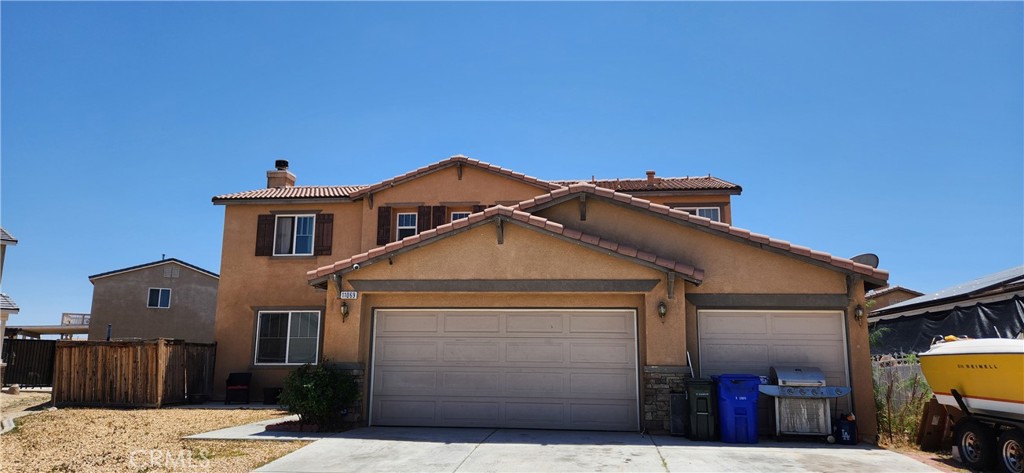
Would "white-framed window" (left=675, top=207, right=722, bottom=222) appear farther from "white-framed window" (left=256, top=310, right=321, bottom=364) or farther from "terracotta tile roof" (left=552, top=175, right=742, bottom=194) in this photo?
"white-framed window" (left=256, top=310, right=321, bottom=364)

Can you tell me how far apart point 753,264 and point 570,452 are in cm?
493

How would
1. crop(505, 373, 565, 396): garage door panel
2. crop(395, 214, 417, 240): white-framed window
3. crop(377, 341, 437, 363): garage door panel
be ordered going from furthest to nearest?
crop(395, 214, 417, 240): white-framed window
crop(377, 341, 437, 363): garage door panel
crop(505, 373, 565, 396): garage door panel

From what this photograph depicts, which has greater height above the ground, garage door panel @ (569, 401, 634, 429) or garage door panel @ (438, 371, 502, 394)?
garage door panel @ (438, 371, 502, 394)

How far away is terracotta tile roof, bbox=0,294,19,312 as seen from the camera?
16.2 metres

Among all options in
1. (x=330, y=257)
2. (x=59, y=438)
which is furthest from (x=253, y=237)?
(x=59, y=438)

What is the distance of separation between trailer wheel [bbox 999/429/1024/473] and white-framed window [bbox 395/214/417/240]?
1401cm

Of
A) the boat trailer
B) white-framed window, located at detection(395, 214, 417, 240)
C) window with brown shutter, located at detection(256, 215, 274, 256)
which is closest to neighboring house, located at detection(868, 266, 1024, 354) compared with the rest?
the boat trailer

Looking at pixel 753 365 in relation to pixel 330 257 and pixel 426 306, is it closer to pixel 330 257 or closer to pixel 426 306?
pixel 426 306

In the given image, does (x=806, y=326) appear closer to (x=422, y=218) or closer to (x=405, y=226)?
(x=422, y=218)

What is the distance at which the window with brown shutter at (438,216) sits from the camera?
18.8m

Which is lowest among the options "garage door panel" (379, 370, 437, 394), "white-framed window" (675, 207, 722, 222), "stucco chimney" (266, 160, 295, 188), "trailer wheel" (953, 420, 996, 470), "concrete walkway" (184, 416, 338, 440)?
"concrete walkway" (184, 416, 338, 440)

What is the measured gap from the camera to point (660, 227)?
12758mm

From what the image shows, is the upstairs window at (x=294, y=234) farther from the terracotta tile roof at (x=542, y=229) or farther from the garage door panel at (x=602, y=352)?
the garage door panel at (x=602, y=352)

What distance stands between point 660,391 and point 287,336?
1159cm
